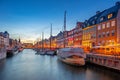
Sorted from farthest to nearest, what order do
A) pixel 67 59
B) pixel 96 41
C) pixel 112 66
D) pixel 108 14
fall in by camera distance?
pixel 96 41, pixel 108 14, pixel 67 59, pixel 112 66

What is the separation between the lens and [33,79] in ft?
98.8

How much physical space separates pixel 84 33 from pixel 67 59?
33.5 m

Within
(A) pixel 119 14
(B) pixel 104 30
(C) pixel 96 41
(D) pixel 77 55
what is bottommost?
(D) pixel 77 55

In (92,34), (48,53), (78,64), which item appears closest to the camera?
(78,64)

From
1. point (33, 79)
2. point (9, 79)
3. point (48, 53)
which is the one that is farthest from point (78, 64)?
point (48, 53)

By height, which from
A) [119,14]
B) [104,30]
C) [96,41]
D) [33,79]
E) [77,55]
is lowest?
[33,79]

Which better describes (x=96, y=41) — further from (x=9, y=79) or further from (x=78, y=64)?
(x=9, y=79)

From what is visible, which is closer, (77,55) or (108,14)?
(77,55)

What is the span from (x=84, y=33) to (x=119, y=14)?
27049 millimetres

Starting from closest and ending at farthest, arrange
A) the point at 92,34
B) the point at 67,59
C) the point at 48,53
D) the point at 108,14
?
1. the point at 67,59
2. the point at 108,14
3. the point at 92,34
4. the point at 48,53

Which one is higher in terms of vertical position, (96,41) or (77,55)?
(96,41)

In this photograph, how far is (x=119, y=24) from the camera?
53812 millimetres

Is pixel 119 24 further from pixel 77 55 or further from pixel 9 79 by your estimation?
pixel 9 79

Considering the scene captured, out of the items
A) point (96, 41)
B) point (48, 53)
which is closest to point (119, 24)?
point (96, 41)
